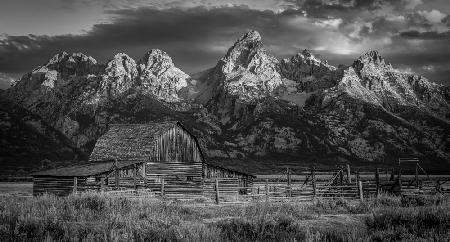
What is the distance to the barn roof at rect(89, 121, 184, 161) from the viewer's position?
44344 mm

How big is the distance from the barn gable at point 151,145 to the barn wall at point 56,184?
637 cm

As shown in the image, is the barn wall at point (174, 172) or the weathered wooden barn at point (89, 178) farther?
the barn wall at point (174, 172)

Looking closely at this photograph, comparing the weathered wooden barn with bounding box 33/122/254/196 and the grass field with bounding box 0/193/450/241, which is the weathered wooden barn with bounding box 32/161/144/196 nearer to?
the weathered wooden barn with bounding box 33/122/254/196

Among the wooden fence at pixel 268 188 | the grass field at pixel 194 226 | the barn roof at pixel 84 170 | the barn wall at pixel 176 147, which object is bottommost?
the wooden fence at pixel 268 188

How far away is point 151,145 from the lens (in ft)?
145

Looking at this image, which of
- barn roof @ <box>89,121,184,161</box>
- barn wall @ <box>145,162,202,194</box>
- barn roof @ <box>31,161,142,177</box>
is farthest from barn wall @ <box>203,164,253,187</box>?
barn roof @ <box>31,161,142,177</box>

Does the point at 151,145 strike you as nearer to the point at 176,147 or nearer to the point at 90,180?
the point at 176,147

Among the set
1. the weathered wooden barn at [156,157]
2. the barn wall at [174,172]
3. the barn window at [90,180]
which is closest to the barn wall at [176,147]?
the weathered wooden barn at [156,157]

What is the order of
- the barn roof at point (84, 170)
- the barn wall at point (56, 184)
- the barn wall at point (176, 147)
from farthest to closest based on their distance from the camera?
A: the barn wall at point (176, 147) < the barn wall at point (56, 184) < the barn roof at point (84, 170)

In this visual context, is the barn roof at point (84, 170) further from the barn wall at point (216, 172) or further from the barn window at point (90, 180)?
the barn wall at point (216, 172)

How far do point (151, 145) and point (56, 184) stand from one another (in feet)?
29.5

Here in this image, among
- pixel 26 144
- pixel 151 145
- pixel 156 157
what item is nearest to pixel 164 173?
pixel 156 157

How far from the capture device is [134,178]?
3716cm

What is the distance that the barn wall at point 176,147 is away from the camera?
44750 millimetres
